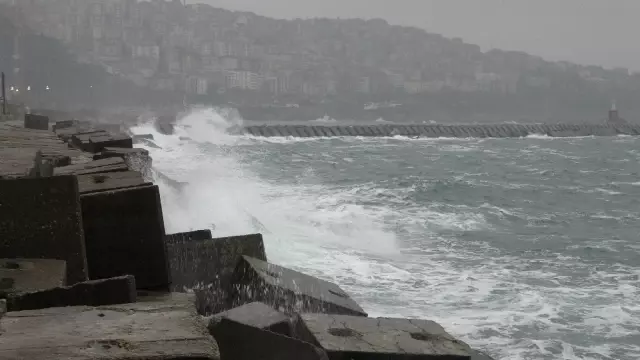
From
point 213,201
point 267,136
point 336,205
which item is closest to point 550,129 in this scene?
point 267,136

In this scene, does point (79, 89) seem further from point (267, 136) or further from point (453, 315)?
point (453, 315)

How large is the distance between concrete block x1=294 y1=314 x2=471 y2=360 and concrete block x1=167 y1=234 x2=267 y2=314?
4.44 feet

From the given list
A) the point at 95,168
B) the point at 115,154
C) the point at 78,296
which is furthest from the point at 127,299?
the point at 115,154

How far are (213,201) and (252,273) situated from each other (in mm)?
7406

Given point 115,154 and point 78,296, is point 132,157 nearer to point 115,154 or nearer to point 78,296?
point 115,154

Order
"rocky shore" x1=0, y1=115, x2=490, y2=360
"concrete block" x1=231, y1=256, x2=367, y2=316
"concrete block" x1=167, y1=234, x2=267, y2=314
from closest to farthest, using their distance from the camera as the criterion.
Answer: "rocky shore" x1=0, y1=115, x2=490, y2=360 → "concrete block" x1=231, y1=256, x2=367, y2=316 → "concrete block" x1=167, y1=234, x2=267, y2=314

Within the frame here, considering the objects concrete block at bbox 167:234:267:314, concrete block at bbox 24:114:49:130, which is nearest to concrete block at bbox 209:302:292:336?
concrete block at bbox 167:234:267:314

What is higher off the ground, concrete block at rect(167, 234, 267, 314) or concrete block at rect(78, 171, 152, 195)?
concrete block at rect(78, 171, 152, 195)

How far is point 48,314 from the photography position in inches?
96.1

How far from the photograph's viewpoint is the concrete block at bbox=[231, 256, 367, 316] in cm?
458

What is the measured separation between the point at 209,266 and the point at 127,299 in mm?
2481

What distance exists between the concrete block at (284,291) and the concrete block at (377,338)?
0.65m

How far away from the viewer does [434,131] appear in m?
82.6

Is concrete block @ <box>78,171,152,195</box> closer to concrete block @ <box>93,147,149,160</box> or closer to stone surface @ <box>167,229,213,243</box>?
stone surface @ <box>167,229,213,243</box>
